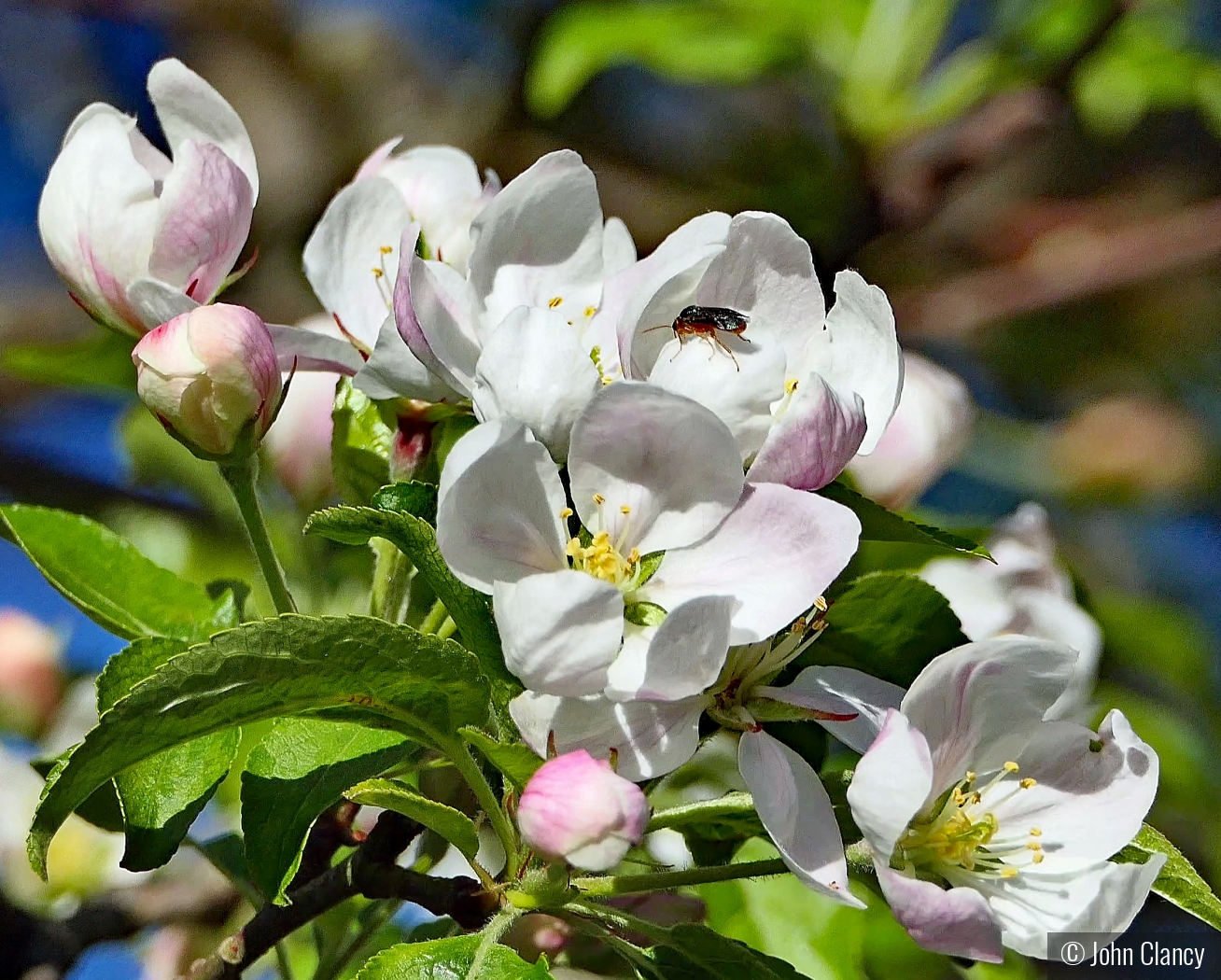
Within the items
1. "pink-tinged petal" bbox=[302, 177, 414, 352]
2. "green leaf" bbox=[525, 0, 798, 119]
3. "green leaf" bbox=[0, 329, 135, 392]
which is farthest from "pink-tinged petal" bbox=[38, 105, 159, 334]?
"green leaf" bbox=[525, 0, 798, 119]

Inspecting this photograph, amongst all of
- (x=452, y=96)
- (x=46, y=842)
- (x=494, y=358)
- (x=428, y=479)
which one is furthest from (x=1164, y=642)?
(x=452, y=96)

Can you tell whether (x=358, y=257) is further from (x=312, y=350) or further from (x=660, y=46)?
(x=660, y=46)

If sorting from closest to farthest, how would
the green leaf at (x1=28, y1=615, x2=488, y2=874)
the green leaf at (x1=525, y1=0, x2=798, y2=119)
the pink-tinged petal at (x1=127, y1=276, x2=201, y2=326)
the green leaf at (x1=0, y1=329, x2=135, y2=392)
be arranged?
the green leaf at (x1=28, y1=615, x2=488, y2=874), the pink-tinged petal at (x1=127, y1=276, x2=201, y2=326), the green leaf at (x1=0, y1=329, x2=135, y2=392), the green leaf at (x1=525, y1=0, x2=798, y2=119)

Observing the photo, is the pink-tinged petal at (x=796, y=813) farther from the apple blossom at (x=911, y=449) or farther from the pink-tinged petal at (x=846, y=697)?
the apple blossom at (x=911, y=449)

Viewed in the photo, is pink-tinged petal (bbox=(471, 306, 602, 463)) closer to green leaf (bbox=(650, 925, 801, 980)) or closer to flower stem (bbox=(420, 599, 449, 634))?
flower stem (bbox=(420, 599, 449, 634))

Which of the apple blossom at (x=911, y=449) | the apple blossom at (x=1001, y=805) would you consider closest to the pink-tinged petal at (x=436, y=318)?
the apple blossom at (x=1001, y=805)

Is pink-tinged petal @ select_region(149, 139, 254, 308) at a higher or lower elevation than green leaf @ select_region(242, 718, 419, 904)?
higher

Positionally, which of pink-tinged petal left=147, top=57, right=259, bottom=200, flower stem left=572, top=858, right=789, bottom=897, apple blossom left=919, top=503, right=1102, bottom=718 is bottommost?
apple blossom left=919, top=503, right=1102, bottom=718
